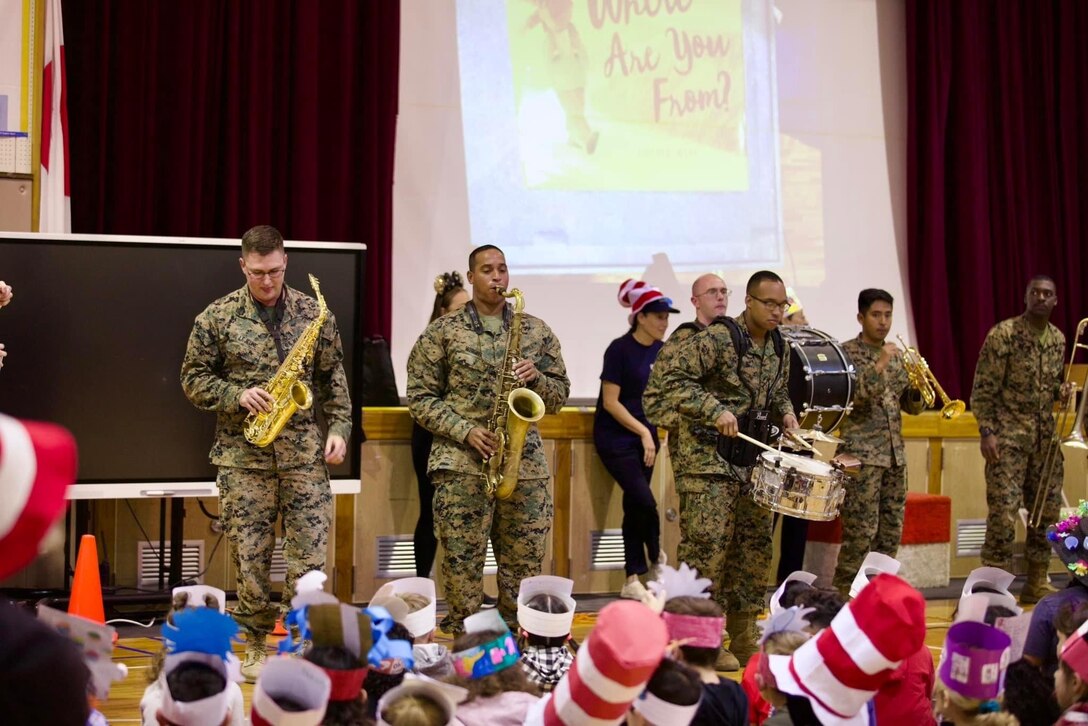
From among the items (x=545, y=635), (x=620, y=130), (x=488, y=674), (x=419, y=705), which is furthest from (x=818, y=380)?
(x=419, y=705)

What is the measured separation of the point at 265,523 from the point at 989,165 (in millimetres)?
6304

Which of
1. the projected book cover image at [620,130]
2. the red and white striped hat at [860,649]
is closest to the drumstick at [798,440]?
the red and white striped hat at [860,649]

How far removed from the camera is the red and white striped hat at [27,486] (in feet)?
4.33

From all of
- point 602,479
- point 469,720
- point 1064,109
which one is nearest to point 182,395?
point 602,479

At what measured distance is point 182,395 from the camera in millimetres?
5574

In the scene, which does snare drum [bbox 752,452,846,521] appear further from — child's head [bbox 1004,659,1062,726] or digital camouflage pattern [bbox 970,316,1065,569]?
digital camouflage pattern [bbox 970,316,1065,569]

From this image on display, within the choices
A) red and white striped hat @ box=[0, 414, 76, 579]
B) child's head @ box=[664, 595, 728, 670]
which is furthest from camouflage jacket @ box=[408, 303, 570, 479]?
red and white striped hat @ box=[0, 414, 76, 579]

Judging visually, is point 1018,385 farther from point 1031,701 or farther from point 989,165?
point 1031,701

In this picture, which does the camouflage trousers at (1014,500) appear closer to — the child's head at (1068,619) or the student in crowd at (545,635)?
the child's head at (1068,619)

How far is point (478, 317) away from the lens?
16.6ft

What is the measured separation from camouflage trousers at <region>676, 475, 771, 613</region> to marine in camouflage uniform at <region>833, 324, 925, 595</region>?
3.18ft

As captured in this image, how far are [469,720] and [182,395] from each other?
3.31 metres

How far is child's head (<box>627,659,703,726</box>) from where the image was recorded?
7.63 ft

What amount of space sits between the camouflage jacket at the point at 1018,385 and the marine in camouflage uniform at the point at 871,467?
2.79ft
